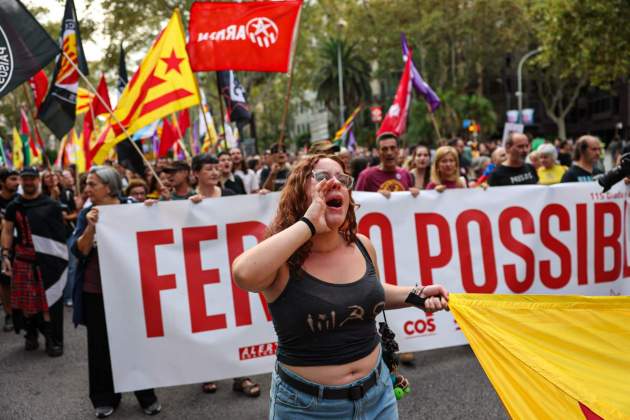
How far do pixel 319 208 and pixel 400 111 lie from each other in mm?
6364

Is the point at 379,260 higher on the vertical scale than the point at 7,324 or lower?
higher

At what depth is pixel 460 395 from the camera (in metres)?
4.11

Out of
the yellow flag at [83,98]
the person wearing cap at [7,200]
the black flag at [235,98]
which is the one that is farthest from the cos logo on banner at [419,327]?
the yellow flag at [83,98]

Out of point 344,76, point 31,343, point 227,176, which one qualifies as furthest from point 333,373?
point 344,76

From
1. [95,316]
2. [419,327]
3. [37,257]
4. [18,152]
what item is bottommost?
[419,327]

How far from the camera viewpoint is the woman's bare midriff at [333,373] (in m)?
2.07

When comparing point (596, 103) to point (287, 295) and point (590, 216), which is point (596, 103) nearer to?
point (590, 216)

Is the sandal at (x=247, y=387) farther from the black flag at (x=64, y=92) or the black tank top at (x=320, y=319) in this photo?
the black flag at (x=64, y=92)

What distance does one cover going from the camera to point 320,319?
6.64ft

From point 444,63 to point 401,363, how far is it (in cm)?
3887

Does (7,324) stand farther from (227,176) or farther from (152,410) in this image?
(152,410)

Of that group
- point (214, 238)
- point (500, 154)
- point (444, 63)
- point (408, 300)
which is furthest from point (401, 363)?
point (444, 63)

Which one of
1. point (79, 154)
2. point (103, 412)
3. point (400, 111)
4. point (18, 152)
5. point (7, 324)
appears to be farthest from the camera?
point (18, 152)

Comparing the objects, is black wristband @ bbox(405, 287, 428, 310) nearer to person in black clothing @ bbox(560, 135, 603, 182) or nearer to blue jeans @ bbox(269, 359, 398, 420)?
blue jeans @ bbox(269, 359, 398, 420)
